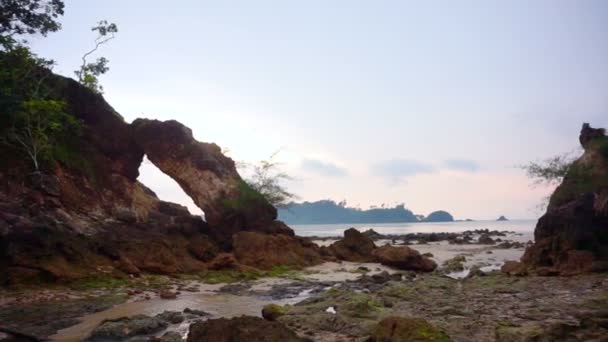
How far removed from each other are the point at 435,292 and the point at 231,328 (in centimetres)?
1090

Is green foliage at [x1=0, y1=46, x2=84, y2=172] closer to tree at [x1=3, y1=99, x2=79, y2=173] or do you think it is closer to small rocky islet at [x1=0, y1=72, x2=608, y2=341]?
tree at [x1=3, y1=99, x2=79, y2=173]

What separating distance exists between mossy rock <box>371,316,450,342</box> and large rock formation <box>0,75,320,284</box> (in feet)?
46.0

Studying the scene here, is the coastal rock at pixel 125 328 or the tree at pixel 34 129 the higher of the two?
the tree at pixel 34 129

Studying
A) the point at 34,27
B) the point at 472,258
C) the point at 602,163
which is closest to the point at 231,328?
the point at 34,27

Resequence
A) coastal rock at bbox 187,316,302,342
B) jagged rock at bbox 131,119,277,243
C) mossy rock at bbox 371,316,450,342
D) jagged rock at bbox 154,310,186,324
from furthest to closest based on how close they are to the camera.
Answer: jagged rock at bbox 131,119,277,243, jagged rock at bbox 154,310,186,324, mossy rock at bbox 371,316,450,342, coastal rock at bbox 187,316,302,342

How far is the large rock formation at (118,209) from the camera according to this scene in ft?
59.3

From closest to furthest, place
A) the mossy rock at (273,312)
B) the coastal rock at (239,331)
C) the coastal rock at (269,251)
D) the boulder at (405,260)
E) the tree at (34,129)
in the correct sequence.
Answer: the coastal rock at (239,331), the mossy rock at (273,312), the tree at (34,129), the coastal rock at (269,251), the boulder at (405,260)

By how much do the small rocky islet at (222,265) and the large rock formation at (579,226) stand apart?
7cm

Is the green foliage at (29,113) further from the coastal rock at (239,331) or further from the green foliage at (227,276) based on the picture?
the coastal rock at (239,331)

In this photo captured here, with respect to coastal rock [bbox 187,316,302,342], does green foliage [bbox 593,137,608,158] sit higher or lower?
higher

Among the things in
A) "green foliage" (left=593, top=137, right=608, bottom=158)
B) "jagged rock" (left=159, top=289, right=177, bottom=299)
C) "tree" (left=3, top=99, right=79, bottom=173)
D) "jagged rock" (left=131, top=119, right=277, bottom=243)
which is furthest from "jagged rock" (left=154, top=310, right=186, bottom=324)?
"green foliage" (left=593, top=137, right=608, bottom=158)

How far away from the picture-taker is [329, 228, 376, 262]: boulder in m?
32.5

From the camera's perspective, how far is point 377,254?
30.8 meters

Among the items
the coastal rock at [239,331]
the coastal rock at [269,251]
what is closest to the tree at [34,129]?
the coastal rock at [269,251]
